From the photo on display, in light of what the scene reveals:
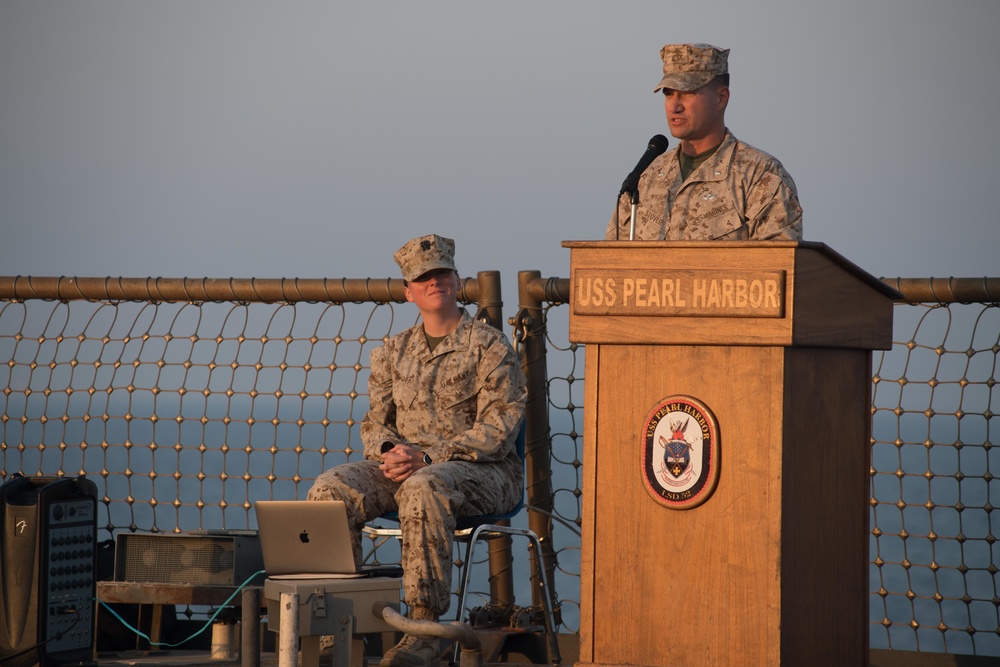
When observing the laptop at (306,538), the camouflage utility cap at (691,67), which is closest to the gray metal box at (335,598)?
the laptop at (306,538)

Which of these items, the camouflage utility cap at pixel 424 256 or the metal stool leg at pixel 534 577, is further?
the camouflage utility cap at pixel 424 256

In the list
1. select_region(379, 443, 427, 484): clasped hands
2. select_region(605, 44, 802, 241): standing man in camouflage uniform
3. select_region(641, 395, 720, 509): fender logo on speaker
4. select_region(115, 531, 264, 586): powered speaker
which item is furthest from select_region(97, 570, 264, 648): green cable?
select_region(641, 395, 720, 509): fender logo on speaker

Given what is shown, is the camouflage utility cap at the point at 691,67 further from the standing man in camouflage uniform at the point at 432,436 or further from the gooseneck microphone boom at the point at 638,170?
the standing man in camouflage uniform at the point at 432,436

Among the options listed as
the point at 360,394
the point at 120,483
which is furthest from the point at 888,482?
the point at 360,394

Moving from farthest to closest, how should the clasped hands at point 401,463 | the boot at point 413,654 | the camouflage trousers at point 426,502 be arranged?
the clasped hands at point 401,463 → the camouflage trousers at point 426,502 → the boot at point 413,654

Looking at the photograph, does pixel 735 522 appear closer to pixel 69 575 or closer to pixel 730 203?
pixel 730 203

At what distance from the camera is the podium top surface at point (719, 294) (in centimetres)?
335

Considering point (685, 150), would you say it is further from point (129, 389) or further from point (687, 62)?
point (129, 389)

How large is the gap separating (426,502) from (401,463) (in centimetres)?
27

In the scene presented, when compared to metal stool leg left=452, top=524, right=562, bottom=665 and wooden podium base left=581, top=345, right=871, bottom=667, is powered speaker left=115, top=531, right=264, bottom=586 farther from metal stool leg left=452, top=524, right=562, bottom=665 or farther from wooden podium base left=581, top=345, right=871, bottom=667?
wooden podium base left=581, top=345, right=871, bottom=667

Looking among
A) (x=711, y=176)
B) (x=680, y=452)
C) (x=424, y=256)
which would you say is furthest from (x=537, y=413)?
(x=680, y=452)

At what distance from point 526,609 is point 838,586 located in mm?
2013

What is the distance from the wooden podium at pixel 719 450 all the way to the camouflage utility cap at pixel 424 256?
61.4 inches

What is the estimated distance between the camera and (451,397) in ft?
16.8
